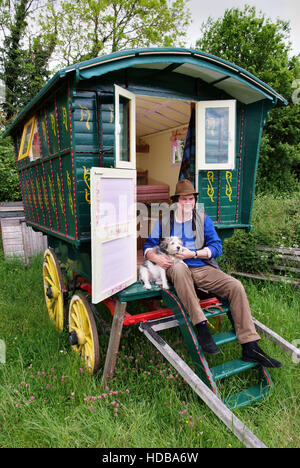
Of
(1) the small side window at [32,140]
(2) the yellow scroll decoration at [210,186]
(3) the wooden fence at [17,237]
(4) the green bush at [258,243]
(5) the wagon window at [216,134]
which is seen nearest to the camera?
(5) the wagon window at [216,134]

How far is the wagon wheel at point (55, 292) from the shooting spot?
452 cm

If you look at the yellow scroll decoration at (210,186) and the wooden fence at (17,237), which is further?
the wooden fence at (17,237)

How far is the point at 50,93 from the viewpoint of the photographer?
380 centimetres

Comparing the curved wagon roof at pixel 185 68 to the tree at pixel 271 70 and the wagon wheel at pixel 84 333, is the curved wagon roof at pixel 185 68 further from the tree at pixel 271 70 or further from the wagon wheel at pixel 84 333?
the tree at pixel 271 70

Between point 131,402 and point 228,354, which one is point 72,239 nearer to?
point 131,402

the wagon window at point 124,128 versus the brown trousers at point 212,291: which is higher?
the wagon window at point 124,128

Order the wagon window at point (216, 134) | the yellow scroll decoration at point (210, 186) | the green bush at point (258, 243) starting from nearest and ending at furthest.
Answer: the wagon window at point (216, 134), the yellow scroll decoration at point (210, 186), the green bush at point (258, 243)

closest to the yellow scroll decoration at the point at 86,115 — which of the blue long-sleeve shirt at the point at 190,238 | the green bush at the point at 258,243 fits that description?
the blue long-sleeve shirt at the point at 190,238

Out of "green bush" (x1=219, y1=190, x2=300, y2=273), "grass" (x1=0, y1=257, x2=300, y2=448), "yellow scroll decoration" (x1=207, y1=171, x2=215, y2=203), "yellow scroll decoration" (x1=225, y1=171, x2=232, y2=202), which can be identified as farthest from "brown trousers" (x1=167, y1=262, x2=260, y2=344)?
"green bush" (x1=219, y1=190, x2=300, y2=273)

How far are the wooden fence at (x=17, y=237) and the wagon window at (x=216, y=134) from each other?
5499 mm

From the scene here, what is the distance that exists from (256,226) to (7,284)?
5.13 meters

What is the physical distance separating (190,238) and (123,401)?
6.05ft

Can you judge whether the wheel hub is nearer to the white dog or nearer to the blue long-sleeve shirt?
the white dog
